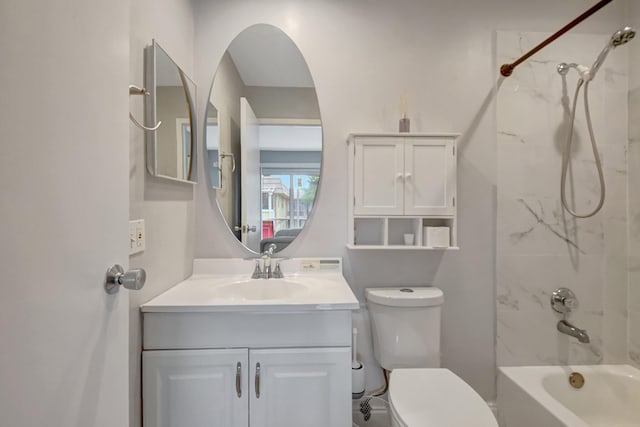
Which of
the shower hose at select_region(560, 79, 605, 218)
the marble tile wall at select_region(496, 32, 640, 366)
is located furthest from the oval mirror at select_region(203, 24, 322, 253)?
the shower hose at select_region(560, 79, 605, 218)

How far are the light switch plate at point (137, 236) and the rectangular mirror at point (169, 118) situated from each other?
8.3 inches

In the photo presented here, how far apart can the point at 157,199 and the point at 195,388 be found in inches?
29.2

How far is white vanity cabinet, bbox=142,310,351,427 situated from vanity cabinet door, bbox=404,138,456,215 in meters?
0.74

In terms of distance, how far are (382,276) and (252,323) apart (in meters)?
0.79

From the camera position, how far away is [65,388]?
570 mm

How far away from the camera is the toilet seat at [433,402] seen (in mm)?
1064

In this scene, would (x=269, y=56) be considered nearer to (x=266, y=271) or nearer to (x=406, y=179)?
(x=406, y=179)

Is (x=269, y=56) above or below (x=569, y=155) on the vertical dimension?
above

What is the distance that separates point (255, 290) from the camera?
1.48 m

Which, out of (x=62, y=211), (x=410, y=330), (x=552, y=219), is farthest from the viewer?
(x=552, y=219)

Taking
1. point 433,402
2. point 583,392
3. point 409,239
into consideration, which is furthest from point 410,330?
point 583,392

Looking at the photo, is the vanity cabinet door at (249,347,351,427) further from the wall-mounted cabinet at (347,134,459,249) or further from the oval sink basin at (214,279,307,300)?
the wall-mounted cabinet at (347,134,459,249)

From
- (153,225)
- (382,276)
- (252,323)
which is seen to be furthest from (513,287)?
(153,225)

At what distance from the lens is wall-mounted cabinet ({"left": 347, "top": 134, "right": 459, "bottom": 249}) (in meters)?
1.50
